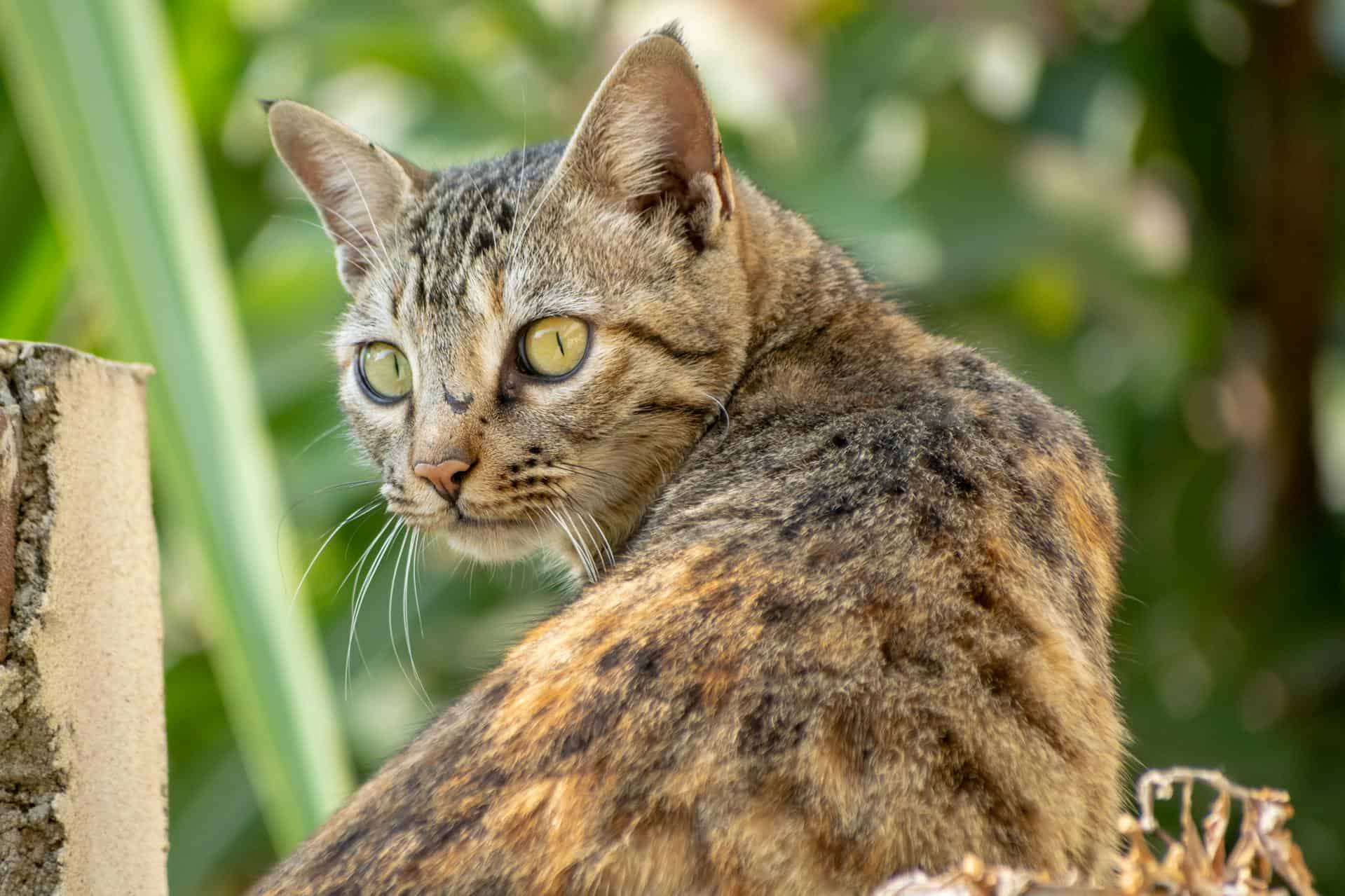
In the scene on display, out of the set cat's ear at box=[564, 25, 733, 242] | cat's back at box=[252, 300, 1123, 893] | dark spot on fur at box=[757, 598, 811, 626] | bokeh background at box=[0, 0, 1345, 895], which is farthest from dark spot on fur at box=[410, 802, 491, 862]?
bokeh background at box=[0, 0, 1345, 895]

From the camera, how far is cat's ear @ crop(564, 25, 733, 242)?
1.89 metres

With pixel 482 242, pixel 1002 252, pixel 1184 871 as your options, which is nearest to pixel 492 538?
pixel 482 242

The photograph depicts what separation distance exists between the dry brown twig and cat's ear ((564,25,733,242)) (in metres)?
1.14

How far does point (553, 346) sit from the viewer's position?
1878 millimetres

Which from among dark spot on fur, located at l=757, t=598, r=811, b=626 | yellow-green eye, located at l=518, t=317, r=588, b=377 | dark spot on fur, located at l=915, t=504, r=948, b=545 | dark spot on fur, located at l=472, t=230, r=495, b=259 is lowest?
dark spot on fur, located at l=757, t=598, r=811, b=626

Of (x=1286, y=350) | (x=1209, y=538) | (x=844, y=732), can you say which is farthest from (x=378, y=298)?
(x=1209, y=538)

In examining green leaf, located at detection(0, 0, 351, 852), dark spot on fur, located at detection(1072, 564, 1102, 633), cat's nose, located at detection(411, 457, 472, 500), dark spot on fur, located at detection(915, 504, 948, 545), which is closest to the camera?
dark spot on fur, located at detection(915, 504, 948, 545)

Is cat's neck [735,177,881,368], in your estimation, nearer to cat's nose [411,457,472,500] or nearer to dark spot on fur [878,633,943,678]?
cat's nose [411,457,472,500]

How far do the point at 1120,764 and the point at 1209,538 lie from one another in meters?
3.21

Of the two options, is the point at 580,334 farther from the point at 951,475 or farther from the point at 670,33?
the point at 951,475

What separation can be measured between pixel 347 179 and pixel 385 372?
1.41 feet

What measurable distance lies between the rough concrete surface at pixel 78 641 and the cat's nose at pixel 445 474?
405 millimetres

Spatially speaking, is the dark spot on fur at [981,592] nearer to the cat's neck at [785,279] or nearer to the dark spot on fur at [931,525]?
the dark spot on fur at [931,525]

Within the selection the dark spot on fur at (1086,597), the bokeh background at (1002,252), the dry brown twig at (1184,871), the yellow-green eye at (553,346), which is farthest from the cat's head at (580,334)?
the bokeh background at (1002,252)
